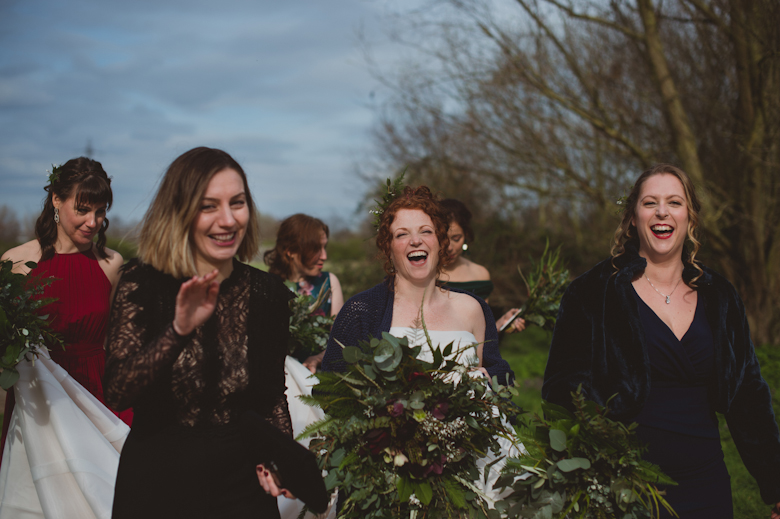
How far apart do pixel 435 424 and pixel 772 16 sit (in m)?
8.32

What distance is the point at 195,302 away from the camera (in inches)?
82.4

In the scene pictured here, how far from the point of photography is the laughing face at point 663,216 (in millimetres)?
3160

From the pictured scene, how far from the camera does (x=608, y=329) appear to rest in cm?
321

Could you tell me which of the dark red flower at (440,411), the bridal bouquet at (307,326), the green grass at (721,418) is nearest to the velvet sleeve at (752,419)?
the green grass at (721,418)

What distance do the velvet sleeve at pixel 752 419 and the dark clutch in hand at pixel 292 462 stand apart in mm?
2234

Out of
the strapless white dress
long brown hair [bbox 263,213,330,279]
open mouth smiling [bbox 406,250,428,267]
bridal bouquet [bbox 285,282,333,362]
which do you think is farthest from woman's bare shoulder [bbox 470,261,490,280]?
open mouth smiling [bbox 406,250,428,267]

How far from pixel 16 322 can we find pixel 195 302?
2028mm

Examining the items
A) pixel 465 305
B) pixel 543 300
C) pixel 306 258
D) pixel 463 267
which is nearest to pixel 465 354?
pixel 465 305

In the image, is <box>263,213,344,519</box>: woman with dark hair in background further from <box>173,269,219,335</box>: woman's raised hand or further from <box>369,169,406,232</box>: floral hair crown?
<box>173,269,219,335</box>: woman's raised hand

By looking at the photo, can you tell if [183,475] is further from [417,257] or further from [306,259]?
[306,259]

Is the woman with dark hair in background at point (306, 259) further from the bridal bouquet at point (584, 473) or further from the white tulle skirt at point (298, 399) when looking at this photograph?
the bridal bouquet at point (584, 473)

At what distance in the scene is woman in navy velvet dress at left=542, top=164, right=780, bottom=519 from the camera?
9.77ft

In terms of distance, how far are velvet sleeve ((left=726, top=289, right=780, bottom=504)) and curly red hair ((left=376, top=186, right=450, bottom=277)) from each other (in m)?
1.63

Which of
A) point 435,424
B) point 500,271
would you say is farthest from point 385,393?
point 500,271
